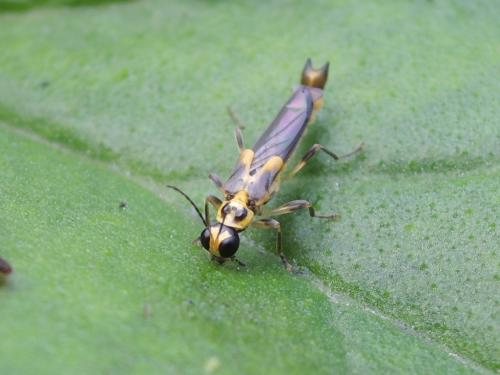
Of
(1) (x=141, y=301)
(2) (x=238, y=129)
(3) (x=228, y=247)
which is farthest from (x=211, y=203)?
(1) (x=141, y=301)

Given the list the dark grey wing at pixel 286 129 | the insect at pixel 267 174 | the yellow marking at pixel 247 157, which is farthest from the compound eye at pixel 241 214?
the dark grey wing at pixel 286 129

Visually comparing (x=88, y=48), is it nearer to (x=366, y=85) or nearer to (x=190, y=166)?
(x=190, y=166)

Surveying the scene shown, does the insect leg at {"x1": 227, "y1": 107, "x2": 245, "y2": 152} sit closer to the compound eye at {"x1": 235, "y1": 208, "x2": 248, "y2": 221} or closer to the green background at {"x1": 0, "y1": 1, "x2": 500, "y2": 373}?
the green background at {"x1": 0, "y1": 1, "x2": 500, "y2": 373}

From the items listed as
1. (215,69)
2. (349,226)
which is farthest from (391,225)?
(215,69)

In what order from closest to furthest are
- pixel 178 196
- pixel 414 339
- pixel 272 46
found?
1. pixel 414 339
2. pixel 178 196
3. pixel 272 46

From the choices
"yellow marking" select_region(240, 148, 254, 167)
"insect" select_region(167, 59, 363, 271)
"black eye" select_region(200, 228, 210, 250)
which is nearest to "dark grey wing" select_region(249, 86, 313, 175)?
"insect" select_region(167, 59, 363, 271)

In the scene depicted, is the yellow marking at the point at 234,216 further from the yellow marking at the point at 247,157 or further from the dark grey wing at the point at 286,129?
the dark grey wing at the point at 286,129

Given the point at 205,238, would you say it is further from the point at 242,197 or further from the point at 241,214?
the point at 242,197
